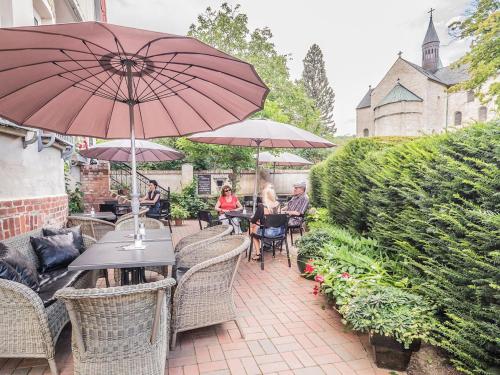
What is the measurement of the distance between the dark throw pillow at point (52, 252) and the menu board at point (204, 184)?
945 cm

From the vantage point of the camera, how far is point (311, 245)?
173 inches

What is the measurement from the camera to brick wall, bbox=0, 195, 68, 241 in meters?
3.42

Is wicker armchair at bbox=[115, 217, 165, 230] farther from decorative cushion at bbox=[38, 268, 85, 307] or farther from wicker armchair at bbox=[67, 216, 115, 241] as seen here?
decorative cushion at bbox=[38, 268, 85, 307]

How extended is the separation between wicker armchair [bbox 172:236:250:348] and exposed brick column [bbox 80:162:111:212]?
7018 millimetres

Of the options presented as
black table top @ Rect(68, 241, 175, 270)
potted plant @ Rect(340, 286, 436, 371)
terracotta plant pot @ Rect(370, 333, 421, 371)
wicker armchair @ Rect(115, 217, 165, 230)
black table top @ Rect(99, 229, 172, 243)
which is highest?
black table top @ Rect(68, 241, 175, 270)

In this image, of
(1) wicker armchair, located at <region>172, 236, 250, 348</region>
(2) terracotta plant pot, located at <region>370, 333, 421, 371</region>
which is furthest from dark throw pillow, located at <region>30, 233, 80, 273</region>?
(2) terracotta plant pot, located at <region>370, 333, 421, 371</region>

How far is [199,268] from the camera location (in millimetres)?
2596

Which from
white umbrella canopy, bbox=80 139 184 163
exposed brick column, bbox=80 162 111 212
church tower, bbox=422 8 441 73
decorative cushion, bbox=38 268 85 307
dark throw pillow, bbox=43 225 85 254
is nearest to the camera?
decorative cushion, bbox=38 268 85 307

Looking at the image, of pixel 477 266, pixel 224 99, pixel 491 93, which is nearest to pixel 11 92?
pixel 224 99

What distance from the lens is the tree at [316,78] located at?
4519 centimetres

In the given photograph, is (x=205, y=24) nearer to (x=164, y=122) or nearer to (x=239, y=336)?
(x=164, y=122)

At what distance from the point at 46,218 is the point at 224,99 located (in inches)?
135

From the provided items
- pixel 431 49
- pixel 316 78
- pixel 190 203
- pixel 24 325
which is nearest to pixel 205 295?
pixel 24 325

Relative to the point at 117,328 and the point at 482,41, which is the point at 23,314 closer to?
the point at 117,328
